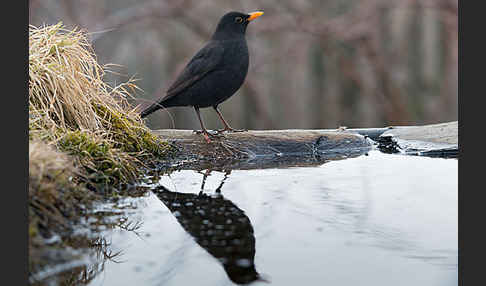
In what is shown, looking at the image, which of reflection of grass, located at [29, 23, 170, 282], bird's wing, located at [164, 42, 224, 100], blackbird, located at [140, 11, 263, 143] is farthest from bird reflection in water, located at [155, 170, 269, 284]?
bird's wing, located at [164, 42, 224, 100]

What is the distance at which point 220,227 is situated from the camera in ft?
6.82

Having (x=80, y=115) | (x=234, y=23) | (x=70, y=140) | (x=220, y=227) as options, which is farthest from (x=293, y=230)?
(x=234, y=23)

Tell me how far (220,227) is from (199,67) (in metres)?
2.06

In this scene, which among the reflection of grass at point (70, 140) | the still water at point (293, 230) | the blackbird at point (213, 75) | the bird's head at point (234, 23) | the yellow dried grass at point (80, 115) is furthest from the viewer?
the bird's head at point (234, 23)

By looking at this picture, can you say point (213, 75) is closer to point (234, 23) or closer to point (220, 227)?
point (234, 23)

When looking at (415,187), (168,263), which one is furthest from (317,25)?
(168,263)

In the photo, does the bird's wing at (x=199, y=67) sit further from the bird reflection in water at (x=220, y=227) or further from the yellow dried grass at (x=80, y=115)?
the bird reflection in water at (x=220, y=227)

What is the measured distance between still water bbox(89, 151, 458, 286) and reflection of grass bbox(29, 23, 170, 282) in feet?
0.69

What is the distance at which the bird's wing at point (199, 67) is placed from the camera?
3.86 meters

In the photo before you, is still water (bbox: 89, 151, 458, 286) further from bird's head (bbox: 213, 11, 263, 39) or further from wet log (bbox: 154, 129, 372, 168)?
bird's head (bbox: 213, 11, 263, 39)

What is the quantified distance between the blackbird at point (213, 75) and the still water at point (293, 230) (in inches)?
36.5

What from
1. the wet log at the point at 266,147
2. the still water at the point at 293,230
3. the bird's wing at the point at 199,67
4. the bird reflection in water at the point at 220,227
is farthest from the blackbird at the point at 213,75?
the bird reflection in water at the point at 220,227

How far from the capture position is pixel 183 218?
86.6 inches

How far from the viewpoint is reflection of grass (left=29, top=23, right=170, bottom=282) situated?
183 centimetres
